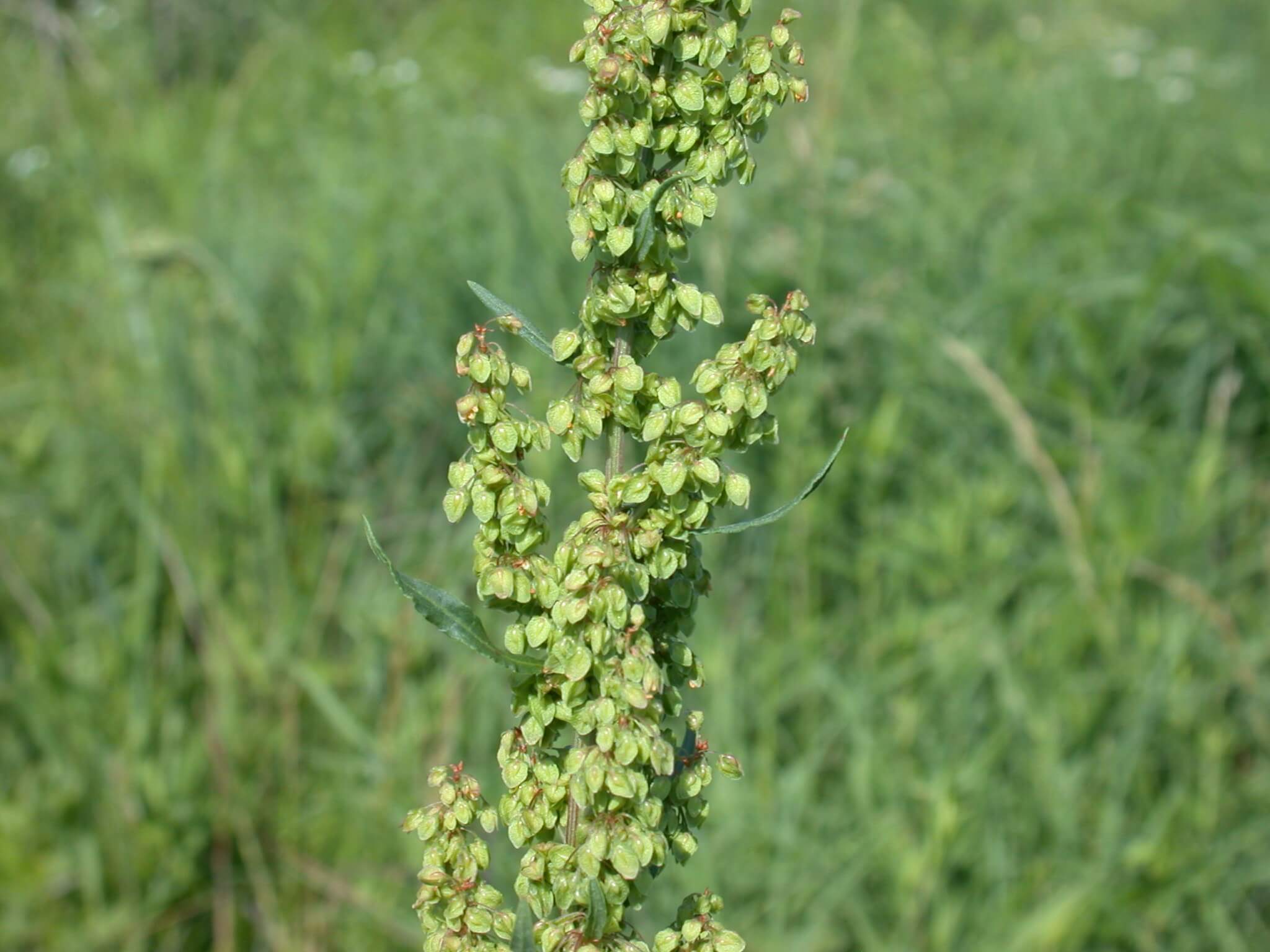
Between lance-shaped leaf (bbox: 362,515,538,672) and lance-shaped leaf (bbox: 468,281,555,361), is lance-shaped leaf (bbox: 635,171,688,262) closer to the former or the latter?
lance-shaped leaf (bbox: 468,281,555,361)

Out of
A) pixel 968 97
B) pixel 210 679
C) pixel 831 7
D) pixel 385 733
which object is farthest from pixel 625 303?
pixel 831 7

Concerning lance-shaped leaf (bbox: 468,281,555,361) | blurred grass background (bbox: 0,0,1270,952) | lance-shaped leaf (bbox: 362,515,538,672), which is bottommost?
lance-shaped leaf (bbox: 362,515,538,672)

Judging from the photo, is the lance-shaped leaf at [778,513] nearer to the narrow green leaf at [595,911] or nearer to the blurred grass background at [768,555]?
the narrow green leaf at [595,911]

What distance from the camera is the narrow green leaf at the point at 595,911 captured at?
1.03m

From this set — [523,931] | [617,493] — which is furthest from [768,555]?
[617,493]

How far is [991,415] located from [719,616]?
1.11 metres

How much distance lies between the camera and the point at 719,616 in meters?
3.46

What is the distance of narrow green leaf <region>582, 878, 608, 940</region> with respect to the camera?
1.03 meters

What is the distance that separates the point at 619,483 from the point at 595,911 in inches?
14.0

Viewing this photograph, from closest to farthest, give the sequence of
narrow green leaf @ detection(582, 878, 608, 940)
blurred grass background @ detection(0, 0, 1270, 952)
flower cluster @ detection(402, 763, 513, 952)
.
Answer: narrow green leaf @ detection(582, 878, 608, 940)
flower cluster @ detection(402, 763, 513, 952)
blurred grass background @ detection(0, 0, 1270, 952)

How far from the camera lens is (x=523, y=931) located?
3.93 feet

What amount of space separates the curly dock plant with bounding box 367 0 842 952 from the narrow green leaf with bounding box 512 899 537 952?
2.0 inches

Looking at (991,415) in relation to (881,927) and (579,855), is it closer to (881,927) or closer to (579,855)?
(881,927)

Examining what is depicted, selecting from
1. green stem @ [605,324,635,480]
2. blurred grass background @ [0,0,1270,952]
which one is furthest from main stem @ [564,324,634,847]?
blurred grass background @ [0,0,1270,952]
